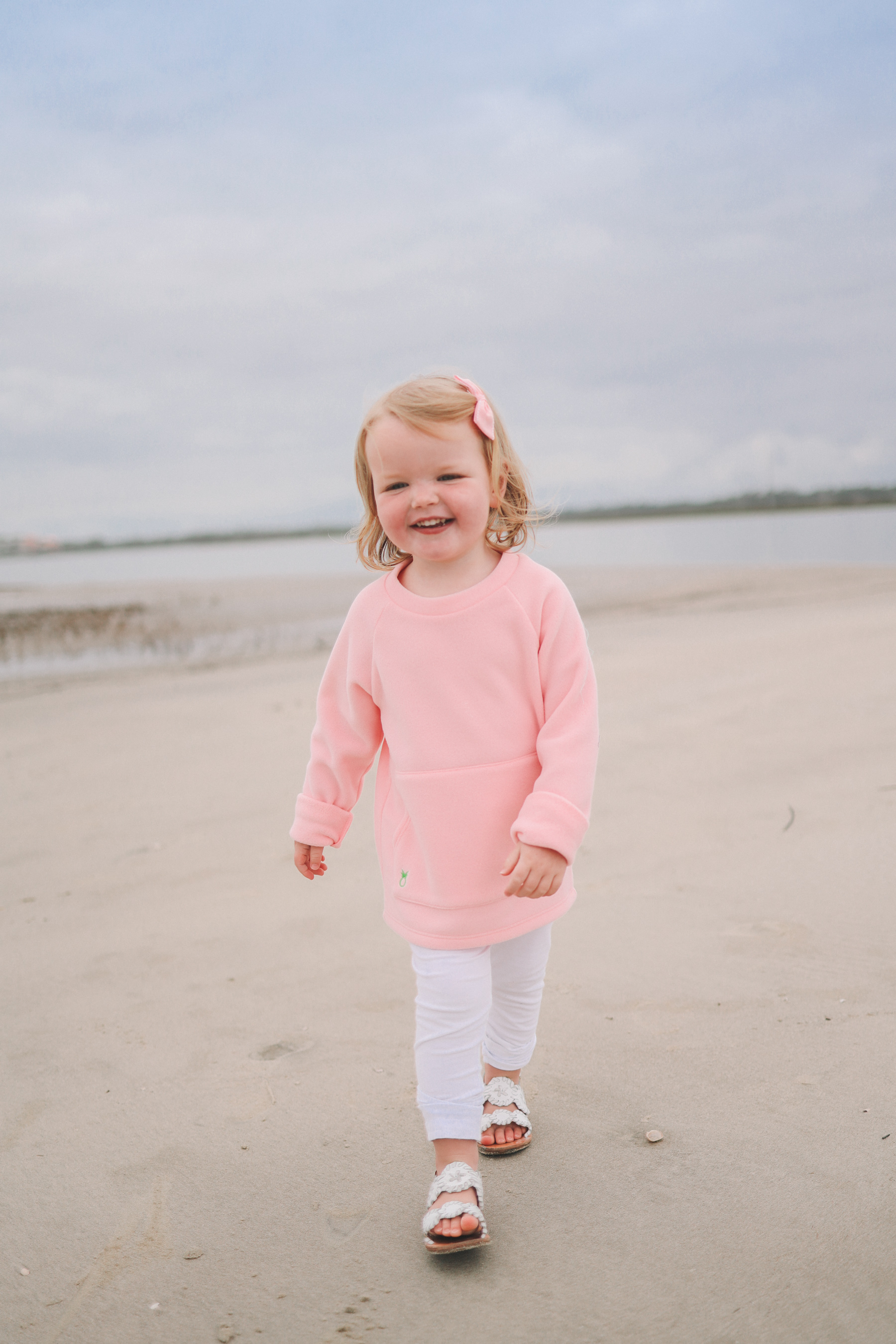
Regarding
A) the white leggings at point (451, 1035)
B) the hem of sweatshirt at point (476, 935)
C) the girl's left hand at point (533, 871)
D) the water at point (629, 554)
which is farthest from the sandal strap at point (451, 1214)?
the water at point (629, 554)

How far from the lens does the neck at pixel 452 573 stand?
1801mm

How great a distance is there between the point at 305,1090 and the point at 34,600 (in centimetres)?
1918

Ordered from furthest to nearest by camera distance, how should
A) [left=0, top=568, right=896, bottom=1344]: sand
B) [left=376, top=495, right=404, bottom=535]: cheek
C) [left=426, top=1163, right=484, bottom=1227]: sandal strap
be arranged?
[left=376, top=495, right=404, bottom=535]: cheek < [left=426, top=1163, right=484, bottom=1227]: sandal strap < [left=0, top=568, right=896, bottom=1344]: sand

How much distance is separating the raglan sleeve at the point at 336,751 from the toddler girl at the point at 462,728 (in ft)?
0.25

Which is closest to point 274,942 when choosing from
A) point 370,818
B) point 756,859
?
point 370,818

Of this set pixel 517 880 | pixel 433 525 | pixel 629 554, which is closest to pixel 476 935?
pixel 517 880

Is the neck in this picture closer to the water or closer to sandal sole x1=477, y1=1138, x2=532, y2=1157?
sandal sole x1=477, y1=1138, x2=532, y2=1157

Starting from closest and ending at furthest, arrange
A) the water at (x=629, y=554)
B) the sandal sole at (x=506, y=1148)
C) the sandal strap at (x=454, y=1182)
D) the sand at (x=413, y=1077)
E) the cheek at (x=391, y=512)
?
the sand at (x=413, y=1077)
the sandal strap at (x=454, y=1182)
the cheek at (x=391, y=512)
the sandal sole at (x=506, y=1148)
the water at (x=629, y=554)

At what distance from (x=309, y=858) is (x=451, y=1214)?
0.68 metres

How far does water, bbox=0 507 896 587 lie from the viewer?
23094 mm

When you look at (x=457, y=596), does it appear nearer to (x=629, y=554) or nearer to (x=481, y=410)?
(x=481, y=410)

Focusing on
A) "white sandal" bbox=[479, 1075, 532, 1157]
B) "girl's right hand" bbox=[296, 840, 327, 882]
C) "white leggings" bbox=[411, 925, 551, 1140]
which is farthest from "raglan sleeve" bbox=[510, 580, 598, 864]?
"white sandal" bbox=[479, 1075, 532, 1157]

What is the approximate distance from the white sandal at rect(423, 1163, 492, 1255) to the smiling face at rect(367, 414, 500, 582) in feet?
3.50

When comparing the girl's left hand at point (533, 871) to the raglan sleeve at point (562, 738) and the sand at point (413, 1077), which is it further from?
the sand at point (413, 1077)
